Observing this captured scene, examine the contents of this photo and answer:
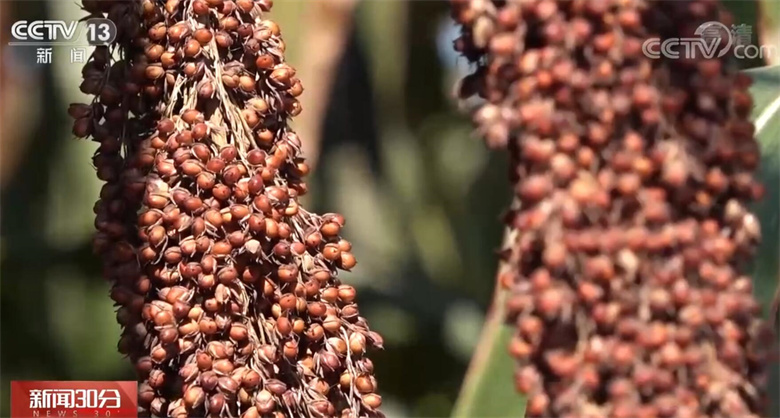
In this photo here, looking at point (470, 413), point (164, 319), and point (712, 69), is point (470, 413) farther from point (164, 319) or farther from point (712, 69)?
point (712, 69)

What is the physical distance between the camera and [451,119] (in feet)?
5.73

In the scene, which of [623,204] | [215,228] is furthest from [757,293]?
[215,228]

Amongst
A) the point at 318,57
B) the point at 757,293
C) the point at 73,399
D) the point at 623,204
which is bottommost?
the point at 73,399

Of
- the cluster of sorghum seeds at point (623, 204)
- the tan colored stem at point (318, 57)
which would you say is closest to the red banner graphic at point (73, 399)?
the tan colored stem at point (318, 57)

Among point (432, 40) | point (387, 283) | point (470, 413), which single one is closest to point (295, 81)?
point (432, 40)

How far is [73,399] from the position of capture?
1.75 m

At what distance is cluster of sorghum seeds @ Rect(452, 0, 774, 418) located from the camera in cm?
103

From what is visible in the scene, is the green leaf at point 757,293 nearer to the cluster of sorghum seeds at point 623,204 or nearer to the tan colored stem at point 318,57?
the cluster of sorghum seeds at point 623,204

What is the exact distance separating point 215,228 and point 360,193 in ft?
1.69

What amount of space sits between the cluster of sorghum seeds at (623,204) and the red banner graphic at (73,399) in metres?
0.89

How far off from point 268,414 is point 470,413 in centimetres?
40

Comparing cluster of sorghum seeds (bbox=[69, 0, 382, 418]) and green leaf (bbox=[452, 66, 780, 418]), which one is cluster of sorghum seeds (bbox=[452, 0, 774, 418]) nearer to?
green leaf (bbox=[452, 66, 780, 418])

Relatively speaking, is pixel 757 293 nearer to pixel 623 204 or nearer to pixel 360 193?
pixel 623 204

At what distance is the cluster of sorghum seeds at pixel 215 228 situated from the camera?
1.37m
